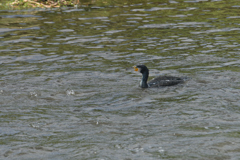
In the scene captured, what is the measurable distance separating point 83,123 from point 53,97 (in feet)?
9.24

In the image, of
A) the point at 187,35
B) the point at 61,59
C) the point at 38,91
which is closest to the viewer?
the point at 38,91

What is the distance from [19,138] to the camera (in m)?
9.20

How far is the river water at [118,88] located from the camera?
8633 millimetres

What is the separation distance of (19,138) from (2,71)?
729 centimetres

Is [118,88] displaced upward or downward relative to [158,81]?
downward

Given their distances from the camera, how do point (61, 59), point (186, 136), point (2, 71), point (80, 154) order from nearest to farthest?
point (80, 154)
point (186, 136)
point (2, 71)
point (61, 59)

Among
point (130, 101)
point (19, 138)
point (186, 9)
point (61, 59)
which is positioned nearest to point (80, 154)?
point (19, 138)

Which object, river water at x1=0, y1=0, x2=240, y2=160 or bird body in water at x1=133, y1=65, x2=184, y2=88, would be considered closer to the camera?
river water at x1=0, y1=0, x2=240, y2=160

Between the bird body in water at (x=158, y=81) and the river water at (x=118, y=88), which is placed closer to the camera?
the river water at (x=118, y=88)

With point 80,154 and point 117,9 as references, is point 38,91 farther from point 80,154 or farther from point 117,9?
point 117,9

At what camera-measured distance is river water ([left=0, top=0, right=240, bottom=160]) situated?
8.63 m

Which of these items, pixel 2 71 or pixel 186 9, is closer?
pixel 2 71

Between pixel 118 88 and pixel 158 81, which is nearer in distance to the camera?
pixel 118 88

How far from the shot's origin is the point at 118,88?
1344 cm
